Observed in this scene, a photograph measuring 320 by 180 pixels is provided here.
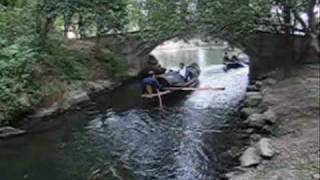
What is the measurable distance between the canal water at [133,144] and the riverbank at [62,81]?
1269 mm

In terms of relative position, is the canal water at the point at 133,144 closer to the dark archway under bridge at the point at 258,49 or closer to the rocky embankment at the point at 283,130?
the rocky embankment at the point at 283,130

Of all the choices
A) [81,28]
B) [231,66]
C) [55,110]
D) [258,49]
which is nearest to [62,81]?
[55,110]

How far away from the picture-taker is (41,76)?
26.7 metres

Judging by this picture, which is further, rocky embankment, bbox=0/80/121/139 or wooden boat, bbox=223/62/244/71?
wooden boat, bbox=223/62/244/71

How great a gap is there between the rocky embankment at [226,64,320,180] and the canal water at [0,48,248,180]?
2.98 feet

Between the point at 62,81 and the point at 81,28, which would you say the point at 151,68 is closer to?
the point at 81,28

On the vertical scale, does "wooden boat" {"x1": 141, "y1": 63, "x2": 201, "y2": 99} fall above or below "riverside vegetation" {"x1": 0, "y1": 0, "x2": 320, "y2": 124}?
below

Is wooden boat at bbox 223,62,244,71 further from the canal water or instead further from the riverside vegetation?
the canal water

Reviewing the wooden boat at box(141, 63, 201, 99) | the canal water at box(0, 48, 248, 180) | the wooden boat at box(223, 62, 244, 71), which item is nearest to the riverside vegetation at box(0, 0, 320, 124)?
the canal water at box(0, 48, 248, 180)

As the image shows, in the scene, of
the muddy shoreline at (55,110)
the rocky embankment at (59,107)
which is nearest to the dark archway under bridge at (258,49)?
the rocky embankment at (59,107)

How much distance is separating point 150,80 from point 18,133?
9755 mm

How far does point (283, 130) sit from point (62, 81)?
47.0ft

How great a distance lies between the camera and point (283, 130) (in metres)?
17.7

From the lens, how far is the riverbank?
23.1 m
